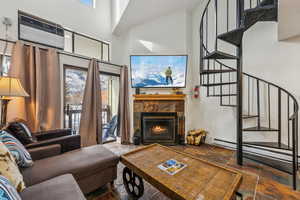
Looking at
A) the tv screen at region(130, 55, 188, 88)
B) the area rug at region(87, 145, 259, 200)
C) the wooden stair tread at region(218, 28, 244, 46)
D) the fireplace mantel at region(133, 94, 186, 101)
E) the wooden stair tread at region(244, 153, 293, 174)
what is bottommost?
the area rug at region(87, 145, 259, 200)

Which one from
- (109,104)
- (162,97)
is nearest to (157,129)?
(162,97)

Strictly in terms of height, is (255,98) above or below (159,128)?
above

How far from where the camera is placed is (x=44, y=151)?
1.57m

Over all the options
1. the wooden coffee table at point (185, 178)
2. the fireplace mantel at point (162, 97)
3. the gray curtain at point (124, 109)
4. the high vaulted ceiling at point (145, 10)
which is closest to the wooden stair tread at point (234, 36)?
the fireplace mantel at point (162, 97)

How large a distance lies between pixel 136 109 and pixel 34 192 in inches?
99.5

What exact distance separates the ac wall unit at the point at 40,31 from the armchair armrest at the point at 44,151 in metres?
2.01

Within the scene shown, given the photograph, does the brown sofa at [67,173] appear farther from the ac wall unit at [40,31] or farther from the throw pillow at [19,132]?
the ac wall unit at [40,31]

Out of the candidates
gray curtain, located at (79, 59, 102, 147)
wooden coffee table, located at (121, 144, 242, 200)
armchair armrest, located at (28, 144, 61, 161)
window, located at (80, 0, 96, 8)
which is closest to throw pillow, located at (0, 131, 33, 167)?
armchair armrest, located at (28, 144, 61, 161)

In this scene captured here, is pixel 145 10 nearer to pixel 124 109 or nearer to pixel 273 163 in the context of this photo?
pixel 124 109

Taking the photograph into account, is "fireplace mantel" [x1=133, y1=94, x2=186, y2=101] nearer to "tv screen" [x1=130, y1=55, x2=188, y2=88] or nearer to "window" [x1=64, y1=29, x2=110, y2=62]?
"tv screen" [x1=130, y1=55, x2=188, y2=88]

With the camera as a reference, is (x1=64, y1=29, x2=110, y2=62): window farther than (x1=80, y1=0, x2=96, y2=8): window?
No

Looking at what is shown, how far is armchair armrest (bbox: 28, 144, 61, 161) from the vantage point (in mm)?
1503

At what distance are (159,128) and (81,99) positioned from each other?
6.84ft

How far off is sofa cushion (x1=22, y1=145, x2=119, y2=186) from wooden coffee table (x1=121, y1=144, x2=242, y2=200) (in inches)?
10.2
